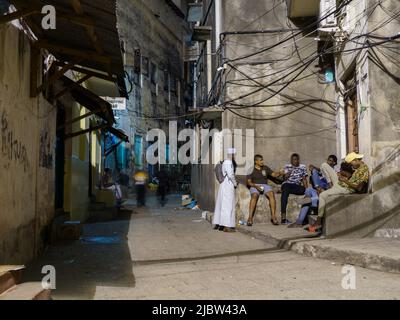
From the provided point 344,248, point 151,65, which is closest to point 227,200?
point 344,248

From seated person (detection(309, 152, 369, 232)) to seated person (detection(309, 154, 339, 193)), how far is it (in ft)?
3.35

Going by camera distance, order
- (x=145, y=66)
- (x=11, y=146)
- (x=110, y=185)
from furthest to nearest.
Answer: (x=145, y=66) → (x=110, y=185) → (x=11, y=146)

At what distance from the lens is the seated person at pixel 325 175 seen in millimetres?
9078

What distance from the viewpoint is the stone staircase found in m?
3.59

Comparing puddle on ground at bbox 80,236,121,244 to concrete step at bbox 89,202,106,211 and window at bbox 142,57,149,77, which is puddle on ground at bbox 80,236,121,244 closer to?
concrete step at bbox 89,202,106,211

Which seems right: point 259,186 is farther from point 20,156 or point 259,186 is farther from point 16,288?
point 16,288

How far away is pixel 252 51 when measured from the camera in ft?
36.5

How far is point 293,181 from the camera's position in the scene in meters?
10.1

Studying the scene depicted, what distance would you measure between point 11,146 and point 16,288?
208 cm

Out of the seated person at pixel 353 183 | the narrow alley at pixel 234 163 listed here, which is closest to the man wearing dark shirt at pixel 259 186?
the narrow alley at pixel 234 163

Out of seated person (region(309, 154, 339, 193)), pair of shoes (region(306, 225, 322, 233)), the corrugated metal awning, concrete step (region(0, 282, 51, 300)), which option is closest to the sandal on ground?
pair of shoes (region(306, 225, 322, 233))

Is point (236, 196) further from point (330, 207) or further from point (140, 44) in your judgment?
point (140, 44)

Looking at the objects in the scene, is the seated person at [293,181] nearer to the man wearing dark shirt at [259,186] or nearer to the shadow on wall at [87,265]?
the man wearing dark shirt at [259,186]

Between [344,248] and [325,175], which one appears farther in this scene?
[325,175]
